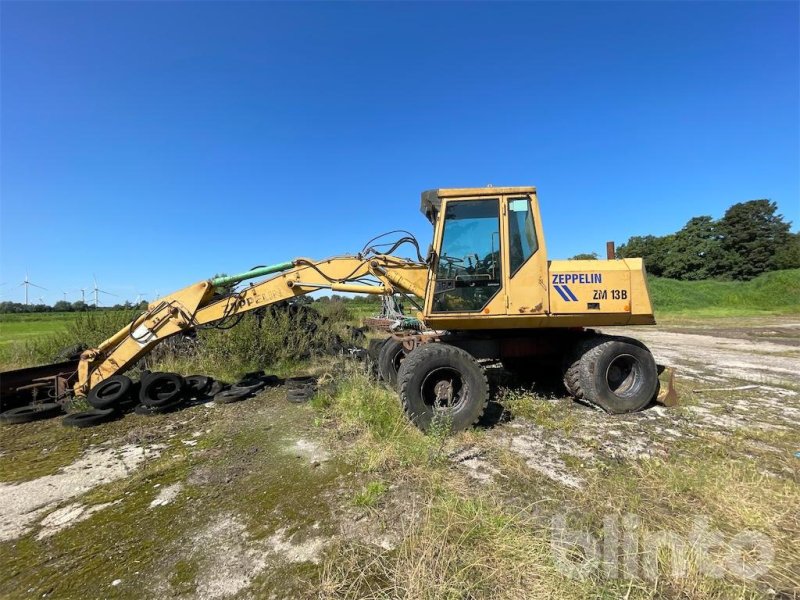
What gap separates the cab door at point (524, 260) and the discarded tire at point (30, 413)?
6.19 meters

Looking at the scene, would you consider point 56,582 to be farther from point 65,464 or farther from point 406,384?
point 406,384

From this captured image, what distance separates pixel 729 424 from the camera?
178 inches

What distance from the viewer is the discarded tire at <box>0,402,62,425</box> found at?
4926 mm

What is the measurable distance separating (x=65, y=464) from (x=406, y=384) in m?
3.48

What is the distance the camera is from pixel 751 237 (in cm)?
4009

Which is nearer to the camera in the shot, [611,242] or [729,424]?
[729,424]

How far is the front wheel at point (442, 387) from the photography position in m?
4.26

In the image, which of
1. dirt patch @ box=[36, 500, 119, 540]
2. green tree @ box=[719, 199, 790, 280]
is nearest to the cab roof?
dirt patch @ box=[36, 500, 119, 540]

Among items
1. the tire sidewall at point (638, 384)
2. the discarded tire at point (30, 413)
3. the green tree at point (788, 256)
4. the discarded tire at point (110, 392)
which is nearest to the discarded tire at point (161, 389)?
the discarded tire at point (110, 392)

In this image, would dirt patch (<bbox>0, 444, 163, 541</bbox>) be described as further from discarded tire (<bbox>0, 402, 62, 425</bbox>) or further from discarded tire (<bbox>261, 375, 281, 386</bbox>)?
discarded tire (<bbox>261, 375, 281, 386</bbox>)

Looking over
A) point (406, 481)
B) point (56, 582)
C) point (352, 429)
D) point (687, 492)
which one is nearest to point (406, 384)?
point (352, 429)

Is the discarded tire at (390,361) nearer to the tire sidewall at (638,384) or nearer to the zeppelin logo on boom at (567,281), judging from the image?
the zeppelin logo on boom at (567,281)

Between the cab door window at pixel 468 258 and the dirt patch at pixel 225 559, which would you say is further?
the cab door window at pixel 468 258

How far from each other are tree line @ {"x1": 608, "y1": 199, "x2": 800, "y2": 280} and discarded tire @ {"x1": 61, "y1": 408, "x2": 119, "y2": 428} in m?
44.3
